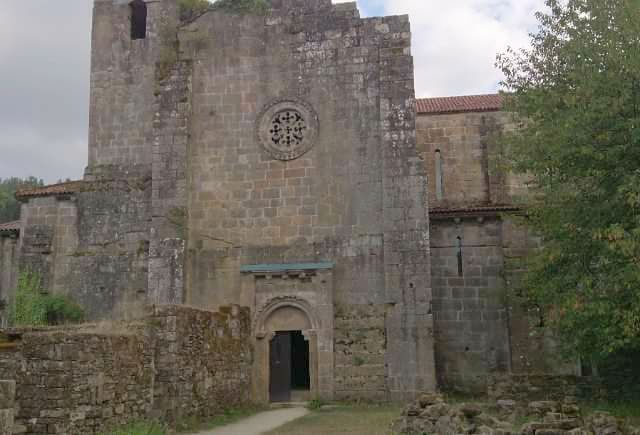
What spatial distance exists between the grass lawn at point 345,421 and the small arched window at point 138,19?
13.6m

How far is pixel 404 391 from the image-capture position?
16.6 m

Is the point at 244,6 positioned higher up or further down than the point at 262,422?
higher up

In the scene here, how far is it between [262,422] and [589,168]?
322 inches

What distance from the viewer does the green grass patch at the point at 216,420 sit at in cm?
1257

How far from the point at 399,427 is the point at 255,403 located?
6447mm

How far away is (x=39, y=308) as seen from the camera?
1945 centimetres

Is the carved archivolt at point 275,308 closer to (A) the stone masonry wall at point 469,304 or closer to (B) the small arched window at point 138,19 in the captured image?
(A) the stone masonry wall at point 469,304

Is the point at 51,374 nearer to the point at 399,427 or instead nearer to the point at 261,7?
the point at 399,427

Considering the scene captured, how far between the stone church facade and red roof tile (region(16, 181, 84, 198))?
1.7 inches

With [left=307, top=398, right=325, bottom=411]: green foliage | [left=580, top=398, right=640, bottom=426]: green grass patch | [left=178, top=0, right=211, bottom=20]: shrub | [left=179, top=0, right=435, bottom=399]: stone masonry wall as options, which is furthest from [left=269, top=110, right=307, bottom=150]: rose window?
[left=580, top=398, right=640, bottom=426]: green grass patch

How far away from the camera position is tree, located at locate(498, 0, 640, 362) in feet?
38.7

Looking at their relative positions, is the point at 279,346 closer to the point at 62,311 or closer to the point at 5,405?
the point at 62,311

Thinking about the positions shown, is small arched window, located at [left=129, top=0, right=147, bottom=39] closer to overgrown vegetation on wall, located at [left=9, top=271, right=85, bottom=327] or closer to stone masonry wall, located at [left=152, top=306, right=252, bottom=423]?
overgrown vegetation on wall, located at [left=9, top=271, right=85, bottom=327]

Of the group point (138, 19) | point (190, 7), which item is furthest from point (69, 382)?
point (138, 19)
